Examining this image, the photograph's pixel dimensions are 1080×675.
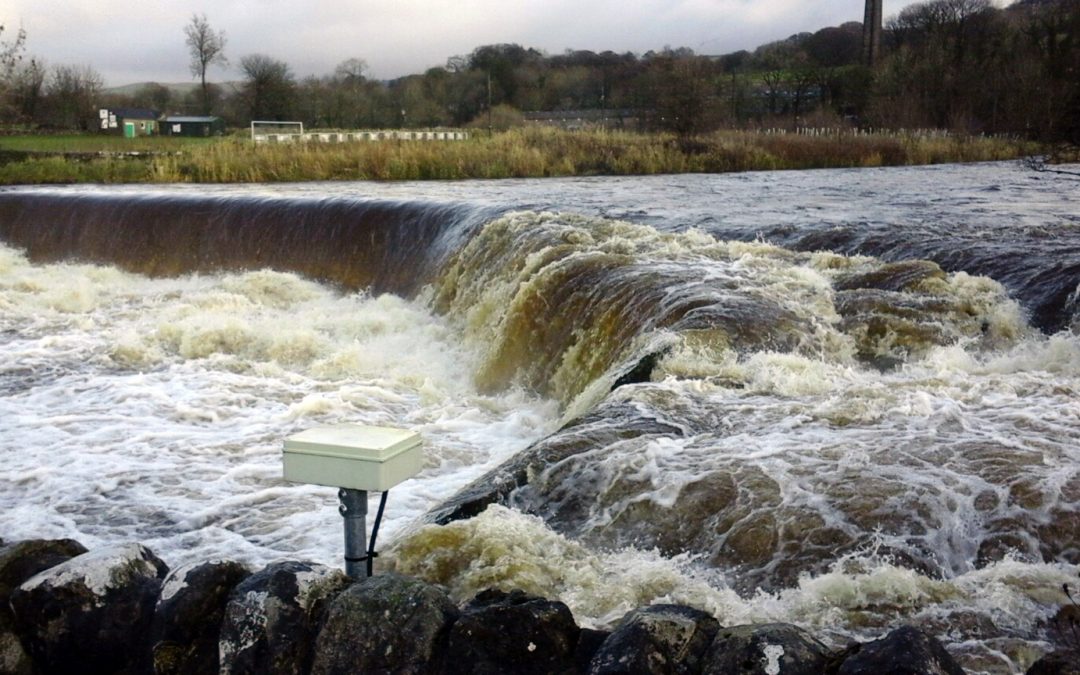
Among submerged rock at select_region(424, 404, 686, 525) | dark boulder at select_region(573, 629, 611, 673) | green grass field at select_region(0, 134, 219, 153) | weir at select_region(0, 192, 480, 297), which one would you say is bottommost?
submerged rock at select_region(424, 404, 686, 525)

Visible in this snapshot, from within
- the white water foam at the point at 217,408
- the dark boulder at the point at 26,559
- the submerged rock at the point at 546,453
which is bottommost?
the white water foam at the point at 217,408

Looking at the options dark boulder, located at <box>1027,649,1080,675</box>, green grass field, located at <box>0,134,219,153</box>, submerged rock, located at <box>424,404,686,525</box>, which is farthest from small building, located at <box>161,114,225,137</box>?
dark boulder, located at <box>1027,649,1080,675</box>

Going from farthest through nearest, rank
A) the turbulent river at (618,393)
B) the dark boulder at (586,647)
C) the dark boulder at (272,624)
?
the turbulent river at (618,393), the dark boulder at (272,624), the dark boulder at (586,647)

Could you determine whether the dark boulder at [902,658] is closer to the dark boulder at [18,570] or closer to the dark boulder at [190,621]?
the dark boulder at [190,621]

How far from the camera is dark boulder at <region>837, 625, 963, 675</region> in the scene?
2594mm

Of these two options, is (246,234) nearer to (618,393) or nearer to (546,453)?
(618,393)

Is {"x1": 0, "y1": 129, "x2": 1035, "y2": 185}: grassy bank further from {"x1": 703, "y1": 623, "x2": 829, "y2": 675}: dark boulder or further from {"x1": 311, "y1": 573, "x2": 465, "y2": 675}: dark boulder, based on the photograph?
{"x1": 703, "y1": 623, "x2": 829, "y2": 675}: dark boulder

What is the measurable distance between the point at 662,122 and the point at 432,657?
26656 mm

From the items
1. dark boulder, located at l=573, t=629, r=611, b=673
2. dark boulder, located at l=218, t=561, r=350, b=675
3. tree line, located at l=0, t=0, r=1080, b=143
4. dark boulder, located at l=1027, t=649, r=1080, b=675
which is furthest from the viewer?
tree line, located at l=0, t=0, r=1080, b=143

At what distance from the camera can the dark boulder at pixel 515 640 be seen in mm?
2998

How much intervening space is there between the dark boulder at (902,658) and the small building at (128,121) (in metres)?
49.3

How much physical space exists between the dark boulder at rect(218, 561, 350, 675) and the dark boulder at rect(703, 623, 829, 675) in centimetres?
124

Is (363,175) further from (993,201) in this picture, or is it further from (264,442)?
(264,442)

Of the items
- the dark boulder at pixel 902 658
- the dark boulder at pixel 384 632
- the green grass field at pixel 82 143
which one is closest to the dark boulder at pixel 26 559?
the dark boulder at pixel 384 632
